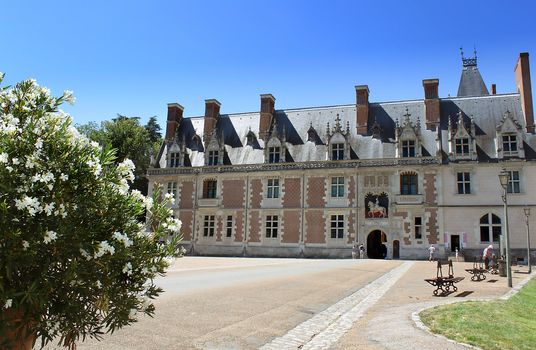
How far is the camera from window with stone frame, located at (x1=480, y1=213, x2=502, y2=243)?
29.5m

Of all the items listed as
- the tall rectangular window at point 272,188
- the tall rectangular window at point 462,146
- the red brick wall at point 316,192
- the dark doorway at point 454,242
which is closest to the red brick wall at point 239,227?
the tall rectangular window at point 272,188

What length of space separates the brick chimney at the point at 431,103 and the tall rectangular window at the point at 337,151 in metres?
6.51

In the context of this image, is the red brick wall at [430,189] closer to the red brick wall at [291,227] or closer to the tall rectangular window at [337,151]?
the tall rectangular window at [337,151]

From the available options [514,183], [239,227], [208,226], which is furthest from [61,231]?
[208,226]

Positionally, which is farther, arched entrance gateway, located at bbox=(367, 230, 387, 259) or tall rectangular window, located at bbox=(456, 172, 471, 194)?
arched entrance gateway, located at bbox=(367, 230, 387, 259)

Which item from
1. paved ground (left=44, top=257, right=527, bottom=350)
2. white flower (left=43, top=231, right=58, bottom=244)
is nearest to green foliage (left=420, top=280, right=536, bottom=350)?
paved ground (left=44, top=257, right=527, bottom=350)

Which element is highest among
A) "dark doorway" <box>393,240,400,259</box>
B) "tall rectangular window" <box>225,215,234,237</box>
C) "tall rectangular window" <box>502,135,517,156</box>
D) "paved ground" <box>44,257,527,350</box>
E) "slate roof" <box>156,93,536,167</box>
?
"slate roof" <box>156,93,536,167</box>

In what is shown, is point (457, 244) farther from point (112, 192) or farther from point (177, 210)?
point (112, 192)

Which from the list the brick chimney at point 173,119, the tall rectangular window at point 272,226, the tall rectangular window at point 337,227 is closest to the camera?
the tall rectangular window at point 337,227

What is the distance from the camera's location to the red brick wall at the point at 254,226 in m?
34.4

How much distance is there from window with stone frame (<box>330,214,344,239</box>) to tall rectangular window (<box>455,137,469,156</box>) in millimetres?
9212

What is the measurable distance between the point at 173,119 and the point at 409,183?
21.4 m

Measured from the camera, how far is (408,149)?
1273 inches

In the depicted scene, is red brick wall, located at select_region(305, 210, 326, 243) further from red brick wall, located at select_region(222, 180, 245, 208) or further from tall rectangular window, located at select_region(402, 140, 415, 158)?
tall rectangular window, located at select_region(402, 140, 415, 158)
